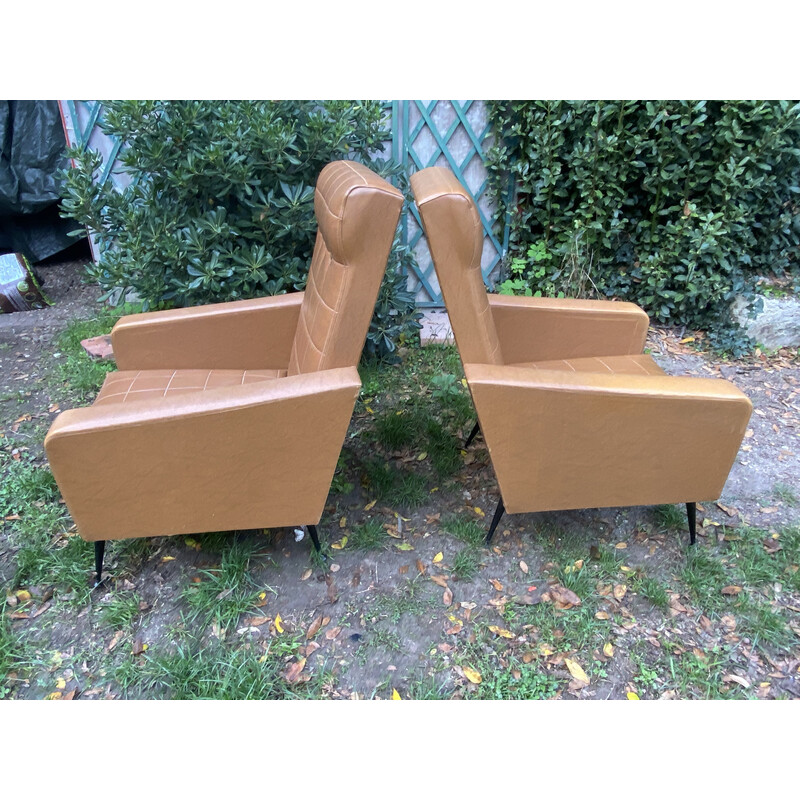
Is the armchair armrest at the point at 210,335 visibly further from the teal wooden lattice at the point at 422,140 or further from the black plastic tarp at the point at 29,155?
the black plastic tarp at the point at 29,155

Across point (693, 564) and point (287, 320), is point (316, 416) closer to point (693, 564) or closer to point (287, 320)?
point (287, 320)

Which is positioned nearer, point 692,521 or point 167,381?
point 692,521

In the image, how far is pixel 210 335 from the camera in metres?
2.36

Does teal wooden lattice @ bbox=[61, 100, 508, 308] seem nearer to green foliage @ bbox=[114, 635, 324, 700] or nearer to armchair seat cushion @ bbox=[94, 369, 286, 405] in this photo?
armchair seat cushion @ bbox=[94, 369, 286, 405]

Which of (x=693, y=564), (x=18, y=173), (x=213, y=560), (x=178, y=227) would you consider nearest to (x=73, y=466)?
(x=213, y=560)

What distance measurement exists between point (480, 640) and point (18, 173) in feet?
14.9

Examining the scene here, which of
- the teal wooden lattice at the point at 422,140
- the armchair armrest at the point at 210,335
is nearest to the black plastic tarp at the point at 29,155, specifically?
the teal wooden lattice at the point at 422,140

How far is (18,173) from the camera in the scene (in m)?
4.12

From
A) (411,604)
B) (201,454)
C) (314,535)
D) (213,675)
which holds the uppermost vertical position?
(201,454)

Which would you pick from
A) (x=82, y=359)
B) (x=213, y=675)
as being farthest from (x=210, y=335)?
(x=82, y=359)

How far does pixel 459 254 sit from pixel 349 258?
329 mm

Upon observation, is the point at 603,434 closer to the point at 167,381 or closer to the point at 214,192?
the point at 167,381

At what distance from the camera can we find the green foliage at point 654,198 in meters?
3.24

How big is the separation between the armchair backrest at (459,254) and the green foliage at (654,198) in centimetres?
204
